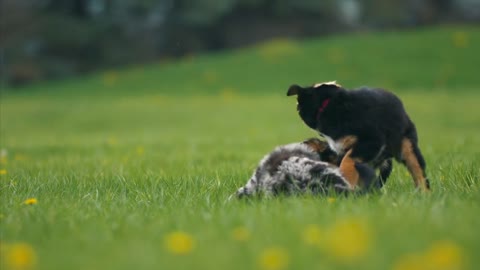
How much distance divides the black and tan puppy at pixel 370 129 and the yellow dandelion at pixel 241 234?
4.62 ft

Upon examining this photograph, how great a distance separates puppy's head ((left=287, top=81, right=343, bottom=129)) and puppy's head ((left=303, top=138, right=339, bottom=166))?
222 millimetres

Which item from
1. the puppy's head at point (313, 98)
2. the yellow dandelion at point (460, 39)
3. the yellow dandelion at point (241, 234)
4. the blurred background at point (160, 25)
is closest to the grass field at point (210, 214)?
the yellow dandelion at point (241, 234)

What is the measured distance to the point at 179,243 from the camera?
305cm

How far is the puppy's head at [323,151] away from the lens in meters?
4.98

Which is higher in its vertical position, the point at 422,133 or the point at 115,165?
the point at 115,165

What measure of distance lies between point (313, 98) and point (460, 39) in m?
21.3

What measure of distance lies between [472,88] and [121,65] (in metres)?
16.3

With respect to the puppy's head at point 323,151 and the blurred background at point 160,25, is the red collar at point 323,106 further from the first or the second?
the blurred background at point 160,25

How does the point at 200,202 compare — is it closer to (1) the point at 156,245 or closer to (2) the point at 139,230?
(2) the point at 139,230

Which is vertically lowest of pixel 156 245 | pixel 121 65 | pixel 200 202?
pixel 121 65

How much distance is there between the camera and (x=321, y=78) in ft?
69.3

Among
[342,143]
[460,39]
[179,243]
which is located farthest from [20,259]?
[460,39]

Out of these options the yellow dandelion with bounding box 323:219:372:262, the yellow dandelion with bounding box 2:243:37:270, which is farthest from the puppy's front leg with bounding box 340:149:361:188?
the yellow dandelion with bounding box 2:243:37:270

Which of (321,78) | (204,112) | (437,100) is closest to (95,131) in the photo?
(204,112)
